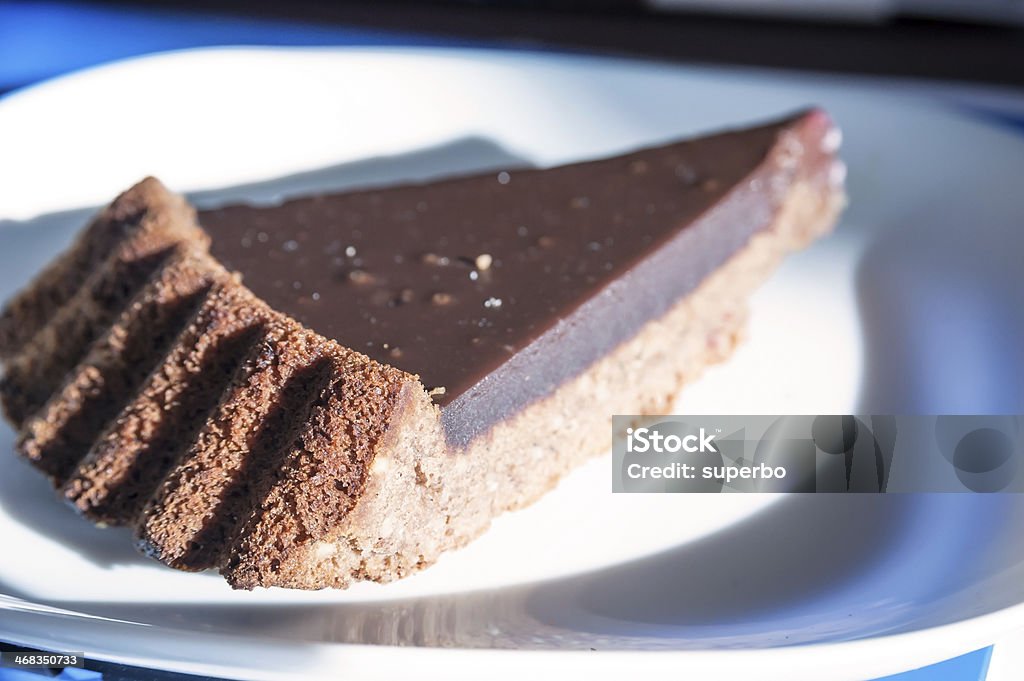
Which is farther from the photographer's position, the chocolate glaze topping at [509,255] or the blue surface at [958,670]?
the chocolate glaze topping at [509,255]

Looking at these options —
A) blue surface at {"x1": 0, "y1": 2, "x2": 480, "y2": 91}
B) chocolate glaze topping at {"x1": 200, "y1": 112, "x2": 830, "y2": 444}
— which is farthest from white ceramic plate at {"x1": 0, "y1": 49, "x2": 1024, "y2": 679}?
blue surface at {"x1": 0, "y1": 2, "x2": 480, "y2": 91}

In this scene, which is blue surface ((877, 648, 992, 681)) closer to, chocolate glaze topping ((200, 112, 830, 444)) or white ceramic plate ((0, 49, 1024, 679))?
white ceramic plate ((0, 49, 1024, 679))

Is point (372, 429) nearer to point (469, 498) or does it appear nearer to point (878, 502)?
point (469, 498)

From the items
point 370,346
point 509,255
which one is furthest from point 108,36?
point 370,346

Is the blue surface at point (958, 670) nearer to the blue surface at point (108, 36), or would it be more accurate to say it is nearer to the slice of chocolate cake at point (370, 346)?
the slice of chocolate cake at point (370, 346)

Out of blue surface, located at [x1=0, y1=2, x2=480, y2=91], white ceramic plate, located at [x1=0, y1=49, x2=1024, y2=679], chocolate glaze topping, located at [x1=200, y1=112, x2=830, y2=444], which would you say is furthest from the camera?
blue surface, located at [x1=0, y1=2, x2=480, y2=91]

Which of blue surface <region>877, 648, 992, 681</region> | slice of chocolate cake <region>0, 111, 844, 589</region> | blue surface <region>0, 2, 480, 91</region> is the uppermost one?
blue surface <region>0, 2, 480, 91</region>

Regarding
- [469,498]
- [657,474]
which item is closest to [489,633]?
[469,498]

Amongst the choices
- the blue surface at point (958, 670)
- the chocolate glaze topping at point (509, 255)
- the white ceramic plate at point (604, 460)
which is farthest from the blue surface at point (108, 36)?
the blue surface at point (958, 670)
